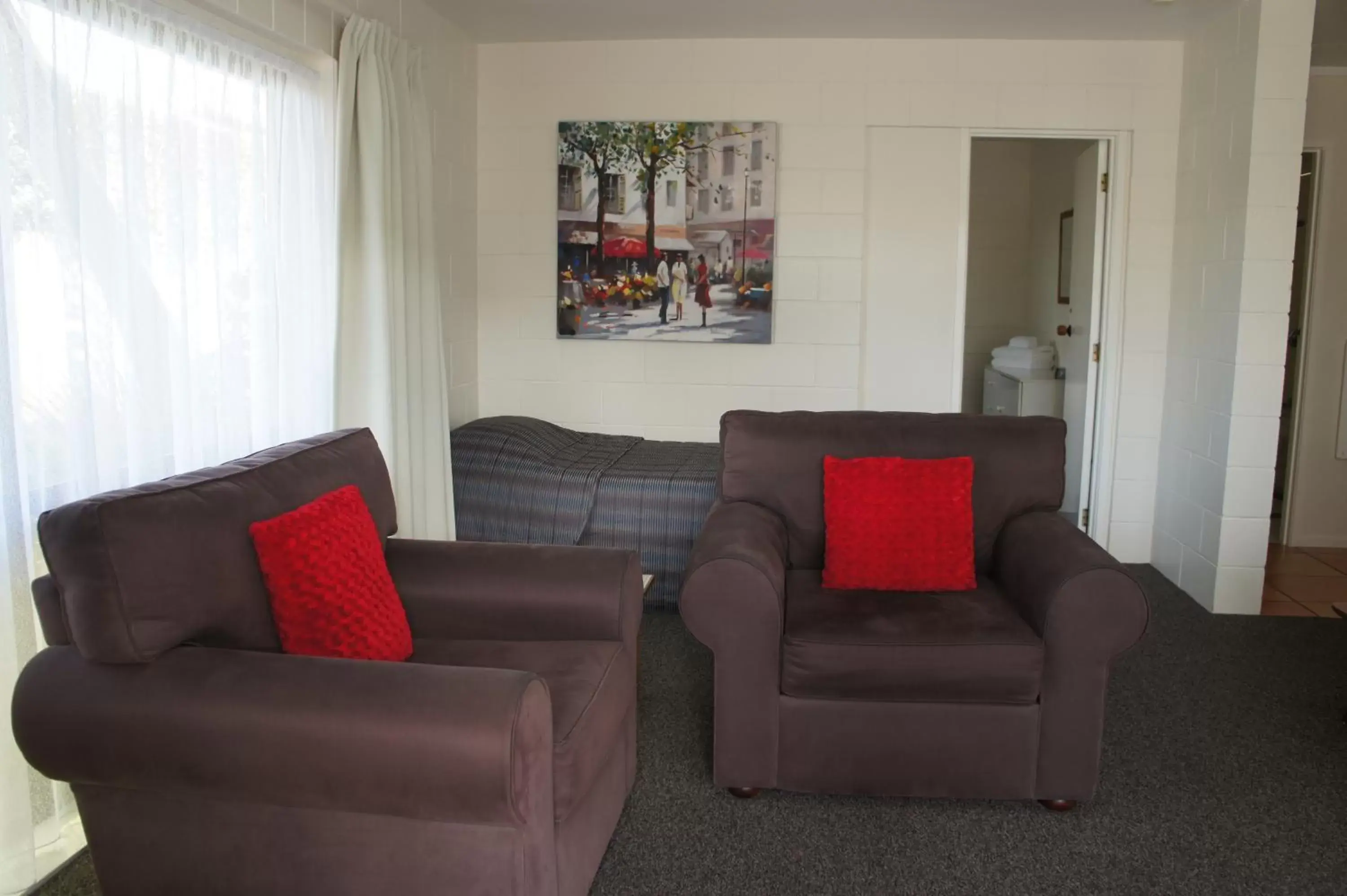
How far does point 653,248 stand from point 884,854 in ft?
11.4

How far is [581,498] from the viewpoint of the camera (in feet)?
14.9

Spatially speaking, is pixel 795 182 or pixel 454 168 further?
pixel 795 182

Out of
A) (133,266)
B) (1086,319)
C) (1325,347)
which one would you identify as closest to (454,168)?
(133,266)

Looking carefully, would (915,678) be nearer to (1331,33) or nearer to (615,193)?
(615,193)

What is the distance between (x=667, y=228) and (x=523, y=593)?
310cm

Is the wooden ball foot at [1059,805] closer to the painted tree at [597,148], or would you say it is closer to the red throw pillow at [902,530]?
the red throw pillow at [902,530]

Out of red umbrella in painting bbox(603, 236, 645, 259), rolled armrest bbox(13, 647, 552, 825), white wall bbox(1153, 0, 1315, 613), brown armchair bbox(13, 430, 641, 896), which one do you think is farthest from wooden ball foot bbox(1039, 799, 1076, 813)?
red umbrella in painting bbox(603, 236, 645, 259)

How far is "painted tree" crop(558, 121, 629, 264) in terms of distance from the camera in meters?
5.39

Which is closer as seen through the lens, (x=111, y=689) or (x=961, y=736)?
(x=111, y=689)

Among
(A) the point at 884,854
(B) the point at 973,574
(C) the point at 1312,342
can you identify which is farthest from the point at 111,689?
(C) the point at 1312,342

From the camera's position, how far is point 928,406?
217 inches

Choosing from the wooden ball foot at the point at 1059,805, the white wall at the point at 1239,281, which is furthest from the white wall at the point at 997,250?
the wooden ball foot at the point at 1059,805

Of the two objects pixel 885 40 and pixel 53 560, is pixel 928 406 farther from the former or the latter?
pixel 53 560

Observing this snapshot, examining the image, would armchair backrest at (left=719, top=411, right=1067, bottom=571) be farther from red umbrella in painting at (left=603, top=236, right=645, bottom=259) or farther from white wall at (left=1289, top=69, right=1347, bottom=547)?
white wall at (left=1289, top=69, right=1347, bottom=547)
